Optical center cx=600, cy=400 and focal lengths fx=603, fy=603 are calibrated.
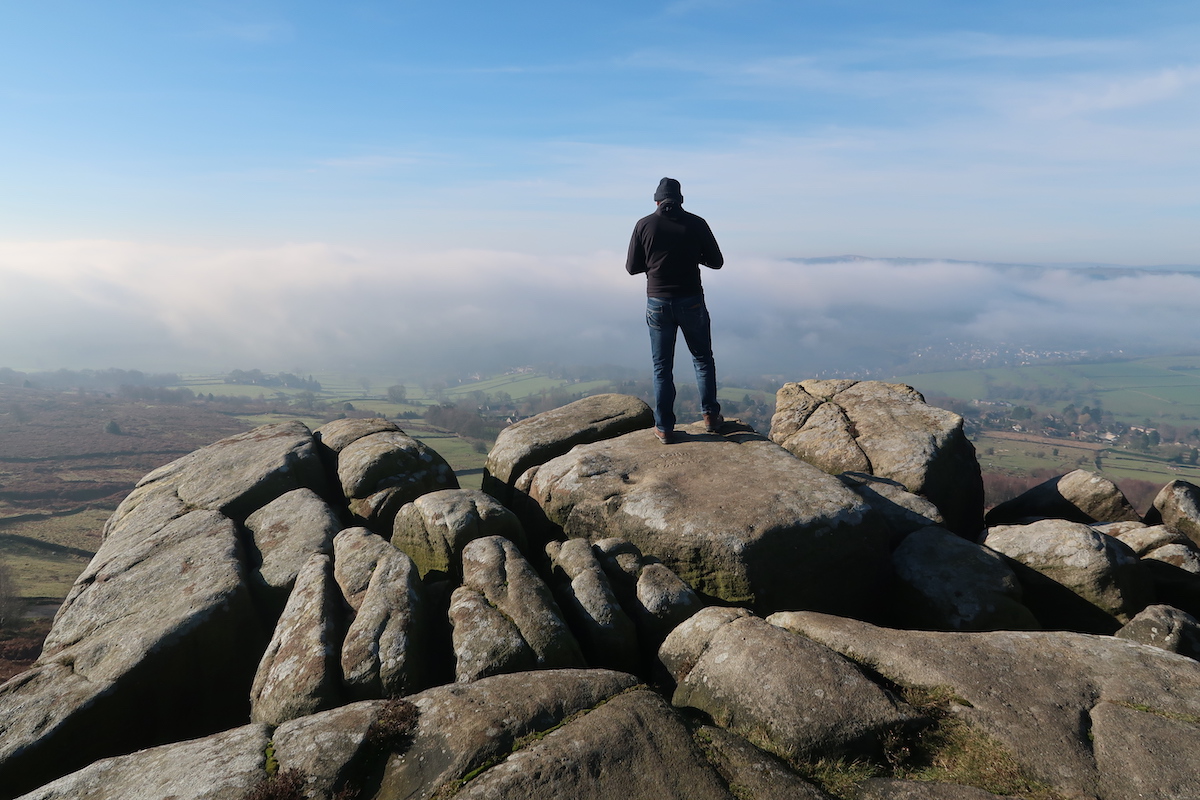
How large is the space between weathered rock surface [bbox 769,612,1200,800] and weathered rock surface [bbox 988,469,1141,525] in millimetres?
10277

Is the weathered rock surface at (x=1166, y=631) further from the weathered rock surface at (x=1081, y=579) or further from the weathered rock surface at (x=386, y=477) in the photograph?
the weathered rock surface at (x=386, y=477)

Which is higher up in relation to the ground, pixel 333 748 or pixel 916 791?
pixel 333 748

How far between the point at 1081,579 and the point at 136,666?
18.9m

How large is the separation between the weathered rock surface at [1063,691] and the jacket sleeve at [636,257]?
32.7ft

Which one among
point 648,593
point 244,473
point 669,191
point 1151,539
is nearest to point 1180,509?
point 1151,539

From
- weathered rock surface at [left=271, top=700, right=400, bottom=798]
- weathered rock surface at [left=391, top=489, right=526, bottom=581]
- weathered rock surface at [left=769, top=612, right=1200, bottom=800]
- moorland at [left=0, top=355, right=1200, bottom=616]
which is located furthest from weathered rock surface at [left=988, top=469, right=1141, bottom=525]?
moorland at [left=0, top=355, right=1200, bottom=616]

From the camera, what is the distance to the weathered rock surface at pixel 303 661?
9.43m

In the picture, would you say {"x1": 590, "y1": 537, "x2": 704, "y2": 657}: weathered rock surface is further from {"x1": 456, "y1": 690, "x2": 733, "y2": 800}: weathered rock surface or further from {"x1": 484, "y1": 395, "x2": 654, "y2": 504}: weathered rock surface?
{"x1": 484, "y1": 395, "x2": 654, "y2": 504}: weathered rock surface

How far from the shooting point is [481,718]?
8.00m

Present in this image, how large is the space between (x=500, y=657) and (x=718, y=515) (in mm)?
5658

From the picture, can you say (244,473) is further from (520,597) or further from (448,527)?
(520,597)

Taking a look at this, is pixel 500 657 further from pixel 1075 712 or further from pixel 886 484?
pixel 886 484

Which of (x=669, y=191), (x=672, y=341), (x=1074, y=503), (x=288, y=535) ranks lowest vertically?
(x=1074, y=503)

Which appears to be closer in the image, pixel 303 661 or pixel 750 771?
pixel 750 771
